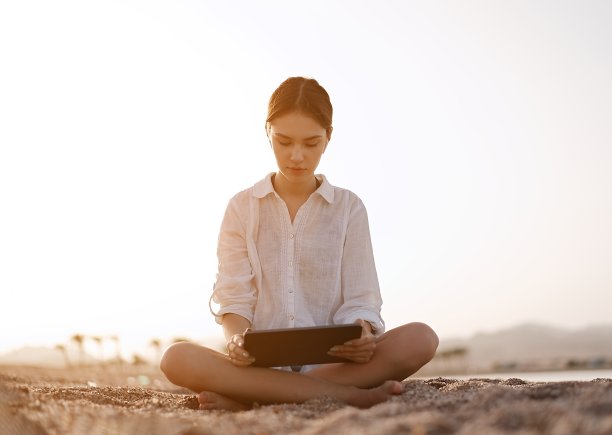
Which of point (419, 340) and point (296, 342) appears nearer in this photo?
point (296, 342)

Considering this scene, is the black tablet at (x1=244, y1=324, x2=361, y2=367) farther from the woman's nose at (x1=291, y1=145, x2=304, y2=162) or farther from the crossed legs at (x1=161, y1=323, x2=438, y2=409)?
the woman's nose at (x1=291, y1=145, x2=304, y2=162)

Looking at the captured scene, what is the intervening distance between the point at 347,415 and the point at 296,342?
1.02 meters

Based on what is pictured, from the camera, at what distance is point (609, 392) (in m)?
2.41

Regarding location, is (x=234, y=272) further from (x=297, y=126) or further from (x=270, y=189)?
(x=297, y=126)

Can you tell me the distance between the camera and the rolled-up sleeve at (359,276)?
3.97 m

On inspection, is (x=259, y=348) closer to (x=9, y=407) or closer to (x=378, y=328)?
(x=378, y=328)

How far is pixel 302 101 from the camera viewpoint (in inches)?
156

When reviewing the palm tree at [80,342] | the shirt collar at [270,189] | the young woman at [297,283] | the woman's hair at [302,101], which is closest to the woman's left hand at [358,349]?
the young woman at [297,283]

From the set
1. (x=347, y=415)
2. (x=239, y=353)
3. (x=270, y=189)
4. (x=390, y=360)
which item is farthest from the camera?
(x=270, y=189)

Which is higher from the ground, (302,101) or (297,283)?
(302,101)

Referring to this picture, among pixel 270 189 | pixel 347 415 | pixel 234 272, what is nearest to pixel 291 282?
pixel 234 272

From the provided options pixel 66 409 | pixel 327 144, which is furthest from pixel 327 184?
pixel 66 409

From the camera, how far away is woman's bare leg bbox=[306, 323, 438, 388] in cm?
371

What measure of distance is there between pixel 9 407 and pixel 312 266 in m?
1.82
